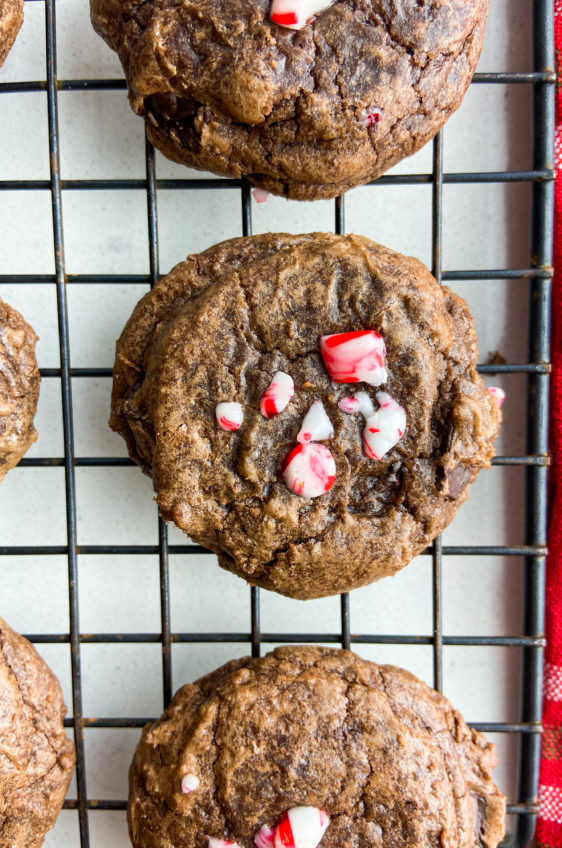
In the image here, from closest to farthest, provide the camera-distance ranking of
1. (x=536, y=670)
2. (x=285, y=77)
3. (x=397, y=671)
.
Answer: (x=285, y=77) → (x=397, y=671) → (x=536, y=670)

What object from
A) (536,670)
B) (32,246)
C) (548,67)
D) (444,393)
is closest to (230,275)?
(444,393)

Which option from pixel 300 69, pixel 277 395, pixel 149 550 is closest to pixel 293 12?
pixel 300 69

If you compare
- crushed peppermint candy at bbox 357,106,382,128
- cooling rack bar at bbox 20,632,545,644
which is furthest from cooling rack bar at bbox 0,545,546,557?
crushed peppermint candy at bbox 357,106,382,128

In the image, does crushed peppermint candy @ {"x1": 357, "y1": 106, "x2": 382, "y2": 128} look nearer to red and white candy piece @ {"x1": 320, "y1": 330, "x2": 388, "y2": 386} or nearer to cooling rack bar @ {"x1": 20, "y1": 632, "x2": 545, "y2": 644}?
red and white candy piece @ {"x1": 320, "y1": 330, "x2": 388, "y2": 386}

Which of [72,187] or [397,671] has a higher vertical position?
[72,187]

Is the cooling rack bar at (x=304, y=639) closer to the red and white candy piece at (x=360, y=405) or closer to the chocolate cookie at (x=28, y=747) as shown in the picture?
the chocolate cookie at (x=28, y=747)

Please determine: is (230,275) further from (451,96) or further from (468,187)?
(468,187)
